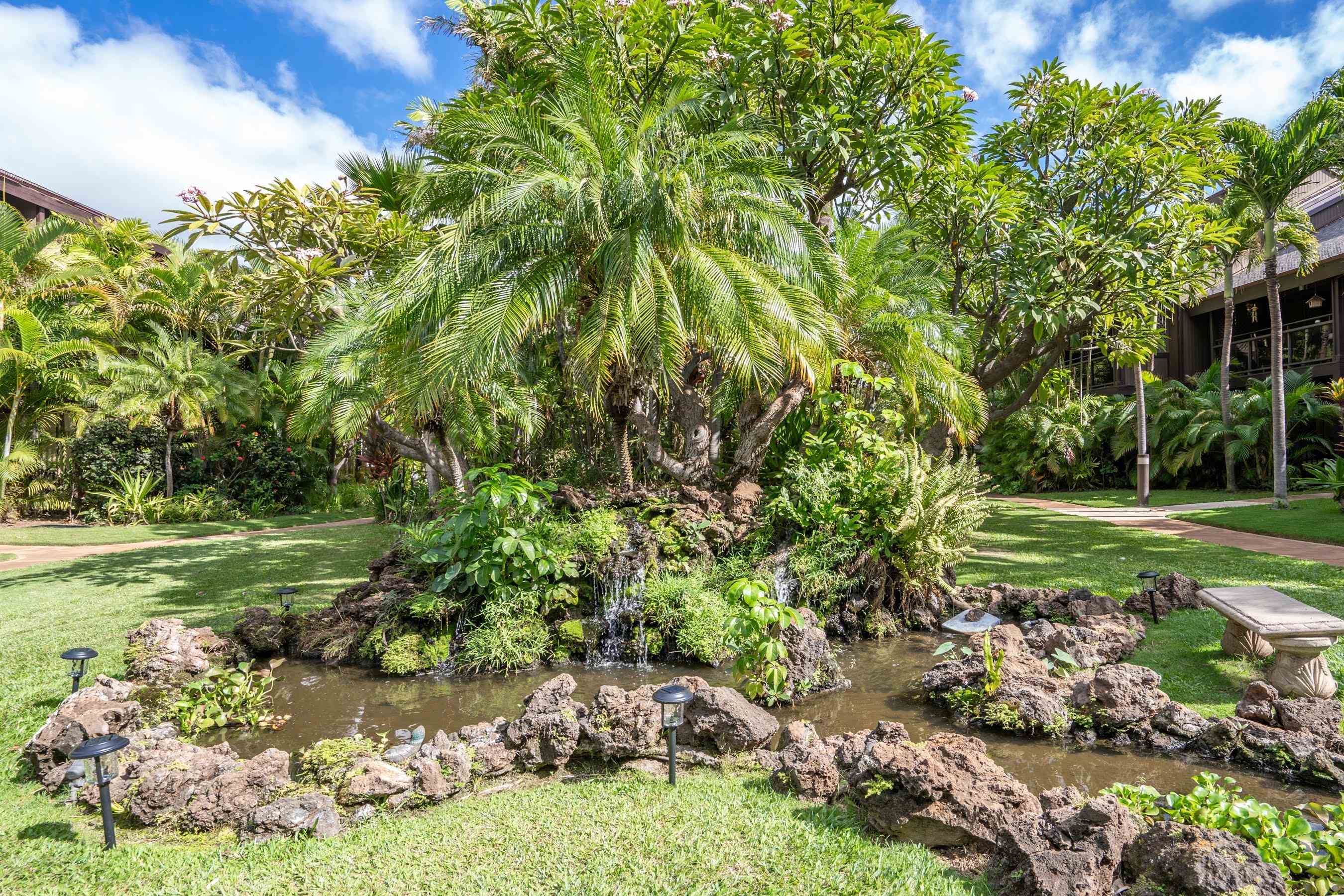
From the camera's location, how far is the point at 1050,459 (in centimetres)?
2214

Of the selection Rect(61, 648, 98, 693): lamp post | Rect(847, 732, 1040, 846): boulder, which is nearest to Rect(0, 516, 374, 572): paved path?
Rect(61, 648, 98, 693): lamp post

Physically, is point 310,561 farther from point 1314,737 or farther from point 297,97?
point 1314,737

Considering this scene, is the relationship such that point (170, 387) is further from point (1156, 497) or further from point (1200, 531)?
point (1156, 497)

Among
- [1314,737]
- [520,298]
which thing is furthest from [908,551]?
[520,298]

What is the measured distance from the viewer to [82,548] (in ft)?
45.0

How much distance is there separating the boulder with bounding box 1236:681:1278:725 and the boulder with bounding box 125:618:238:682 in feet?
25.1

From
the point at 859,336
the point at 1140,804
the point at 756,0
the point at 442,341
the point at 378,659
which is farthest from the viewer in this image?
the point at 859,336

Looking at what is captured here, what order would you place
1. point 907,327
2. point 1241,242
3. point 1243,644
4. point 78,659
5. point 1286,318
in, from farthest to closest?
point 1286,318 → point 1241,242 → point 907,327 → point 1243,644 → point 78,659

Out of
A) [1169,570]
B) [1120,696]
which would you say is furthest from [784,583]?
[1169,570]

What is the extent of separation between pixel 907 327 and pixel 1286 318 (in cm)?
2248

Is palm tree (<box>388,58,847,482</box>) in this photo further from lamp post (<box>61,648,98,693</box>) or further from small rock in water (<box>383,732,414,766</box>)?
small rock in water (<box>383,732,414,766</box>)

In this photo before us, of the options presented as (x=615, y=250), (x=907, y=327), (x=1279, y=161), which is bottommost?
(x=907, y=327)

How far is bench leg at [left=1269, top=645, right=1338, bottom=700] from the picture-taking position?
15.7 ft

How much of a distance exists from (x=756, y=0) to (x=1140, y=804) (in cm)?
947
